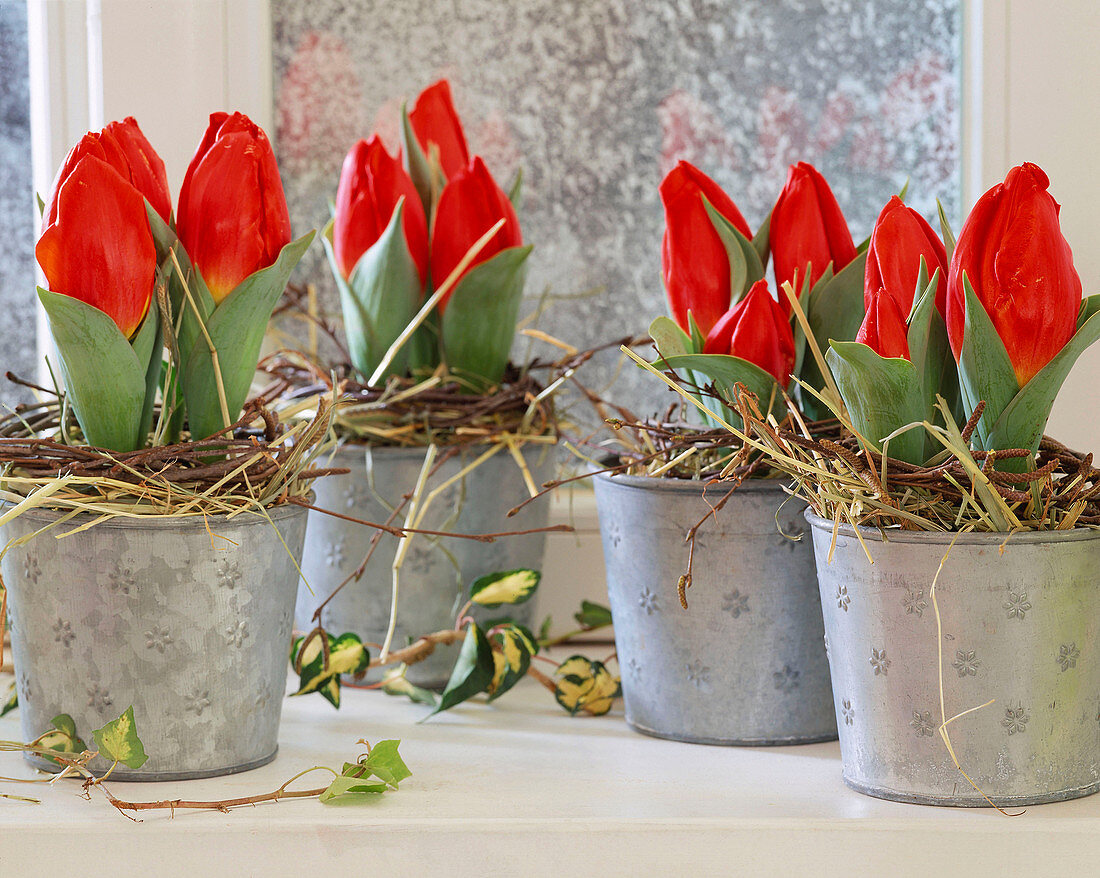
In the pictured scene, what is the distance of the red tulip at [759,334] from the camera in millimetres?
522

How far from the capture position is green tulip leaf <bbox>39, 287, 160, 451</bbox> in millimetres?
468

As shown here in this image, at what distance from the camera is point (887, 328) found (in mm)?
454

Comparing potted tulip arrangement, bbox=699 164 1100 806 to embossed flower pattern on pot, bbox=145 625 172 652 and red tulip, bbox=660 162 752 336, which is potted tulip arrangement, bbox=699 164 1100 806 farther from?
embossed flower pattern on pot, bbox=145 625 172 652

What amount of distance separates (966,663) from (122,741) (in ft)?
1.18

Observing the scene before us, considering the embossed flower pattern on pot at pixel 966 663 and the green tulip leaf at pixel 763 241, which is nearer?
the embossed flower pattern on pot at pixel 966 663

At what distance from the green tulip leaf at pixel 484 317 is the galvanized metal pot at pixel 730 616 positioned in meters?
0.15

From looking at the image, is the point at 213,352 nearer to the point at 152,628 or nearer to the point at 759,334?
the point at 152,628

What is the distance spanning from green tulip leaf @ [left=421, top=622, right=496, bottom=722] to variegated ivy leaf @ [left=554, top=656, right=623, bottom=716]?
1.7 inches

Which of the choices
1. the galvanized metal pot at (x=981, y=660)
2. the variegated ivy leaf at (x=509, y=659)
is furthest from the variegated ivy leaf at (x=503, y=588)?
the galvanized metal pot at (x=981, y=660)

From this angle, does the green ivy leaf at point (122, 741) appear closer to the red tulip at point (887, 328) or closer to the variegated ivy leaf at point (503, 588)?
the variegated ivy leaf at point (503, 588)

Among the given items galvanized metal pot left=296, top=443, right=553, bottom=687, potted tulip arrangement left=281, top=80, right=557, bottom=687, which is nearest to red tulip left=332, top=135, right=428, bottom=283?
potted tulip arrangement left=281, top=80, right=557, bottom=687

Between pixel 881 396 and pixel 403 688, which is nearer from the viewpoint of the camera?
pixel 881 396

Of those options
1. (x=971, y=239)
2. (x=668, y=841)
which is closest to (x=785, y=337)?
(x=971, y=239)

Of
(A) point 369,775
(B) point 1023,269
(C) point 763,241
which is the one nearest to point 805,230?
(C) point 763,241
